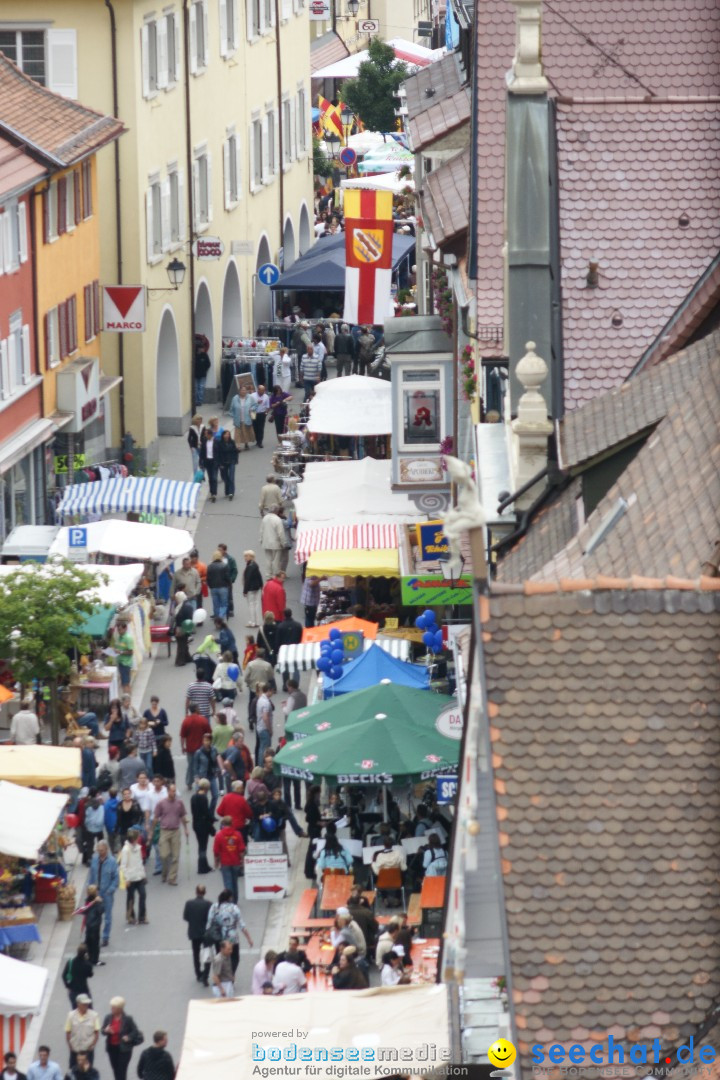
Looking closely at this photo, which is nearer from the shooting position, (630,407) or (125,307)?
(630,407)

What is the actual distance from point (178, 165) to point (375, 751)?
28772mm

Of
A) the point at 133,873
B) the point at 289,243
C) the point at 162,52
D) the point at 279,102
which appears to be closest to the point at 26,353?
the point at 162,52

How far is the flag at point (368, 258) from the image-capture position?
135 ft

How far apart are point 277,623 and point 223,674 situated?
10.4 ft

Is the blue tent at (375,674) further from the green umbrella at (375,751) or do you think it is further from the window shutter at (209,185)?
the window shutter at (209,185)

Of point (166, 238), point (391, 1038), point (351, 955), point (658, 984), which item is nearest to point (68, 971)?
point (351, 955)

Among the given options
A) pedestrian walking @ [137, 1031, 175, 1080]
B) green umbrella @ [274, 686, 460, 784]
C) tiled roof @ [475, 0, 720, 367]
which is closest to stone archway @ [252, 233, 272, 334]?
green umbrella @ [274, 686, 460, 784]

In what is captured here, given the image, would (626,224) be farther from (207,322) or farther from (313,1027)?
(207,322)

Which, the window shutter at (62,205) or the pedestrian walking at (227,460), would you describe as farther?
the pedestrian walking at (227,460)

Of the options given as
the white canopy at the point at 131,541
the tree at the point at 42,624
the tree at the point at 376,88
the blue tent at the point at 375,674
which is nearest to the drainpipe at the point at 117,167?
the white canopy at the point at 131,541

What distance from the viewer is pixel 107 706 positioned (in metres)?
30.2

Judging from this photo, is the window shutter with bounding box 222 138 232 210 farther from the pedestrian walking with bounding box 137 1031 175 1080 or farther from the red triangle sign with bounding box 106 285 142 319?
the pedestrian walking with bounding box 137 1031 175 1080

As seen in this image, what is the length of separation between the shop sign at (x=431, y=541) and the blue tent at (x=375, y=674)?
2887 mm

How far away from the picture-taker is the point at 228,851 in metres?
24.0
